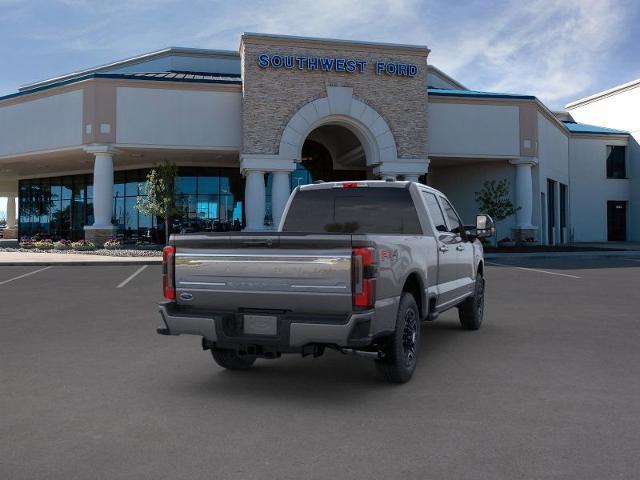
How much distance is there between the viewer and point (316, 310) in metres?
5.16

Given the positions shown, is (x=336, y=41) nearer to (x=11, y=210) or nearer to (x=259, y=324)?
(x=259, y=324)

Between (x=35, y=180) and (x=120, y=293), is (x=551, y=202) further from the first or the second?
(x=35, y=180)

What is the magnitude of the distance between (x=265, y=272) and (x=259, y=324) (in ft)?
1.50

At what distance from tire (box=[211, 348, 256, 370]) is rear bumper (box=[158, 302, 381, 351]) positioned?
725 mm

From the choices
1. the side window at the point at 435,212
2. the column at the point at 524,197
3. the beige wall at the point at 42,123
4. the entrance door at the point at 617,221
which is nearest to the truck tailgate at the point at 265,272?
the side window at the point at 435,212

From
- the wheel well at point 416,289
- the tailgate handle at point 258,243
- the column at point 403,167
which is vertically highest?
the column at point 403,167

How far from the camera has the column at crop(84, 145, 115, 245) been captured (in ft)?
92.8

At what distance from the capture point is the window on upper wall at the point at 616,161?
138ft

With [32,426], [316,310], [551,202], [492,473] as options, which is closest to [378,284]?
[316,310]

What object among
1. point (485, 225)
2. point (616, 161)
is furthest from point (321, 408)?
point (616, 161)

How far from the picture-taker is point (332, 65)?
28.0m

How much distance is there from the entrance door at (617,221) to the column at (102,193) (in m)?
33.5

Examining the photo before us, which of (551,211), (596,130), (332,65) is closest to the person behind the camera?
(332,65)

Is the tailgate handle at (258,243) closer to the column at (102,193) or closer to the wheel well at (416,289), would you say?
the wheel well at (416,289)
